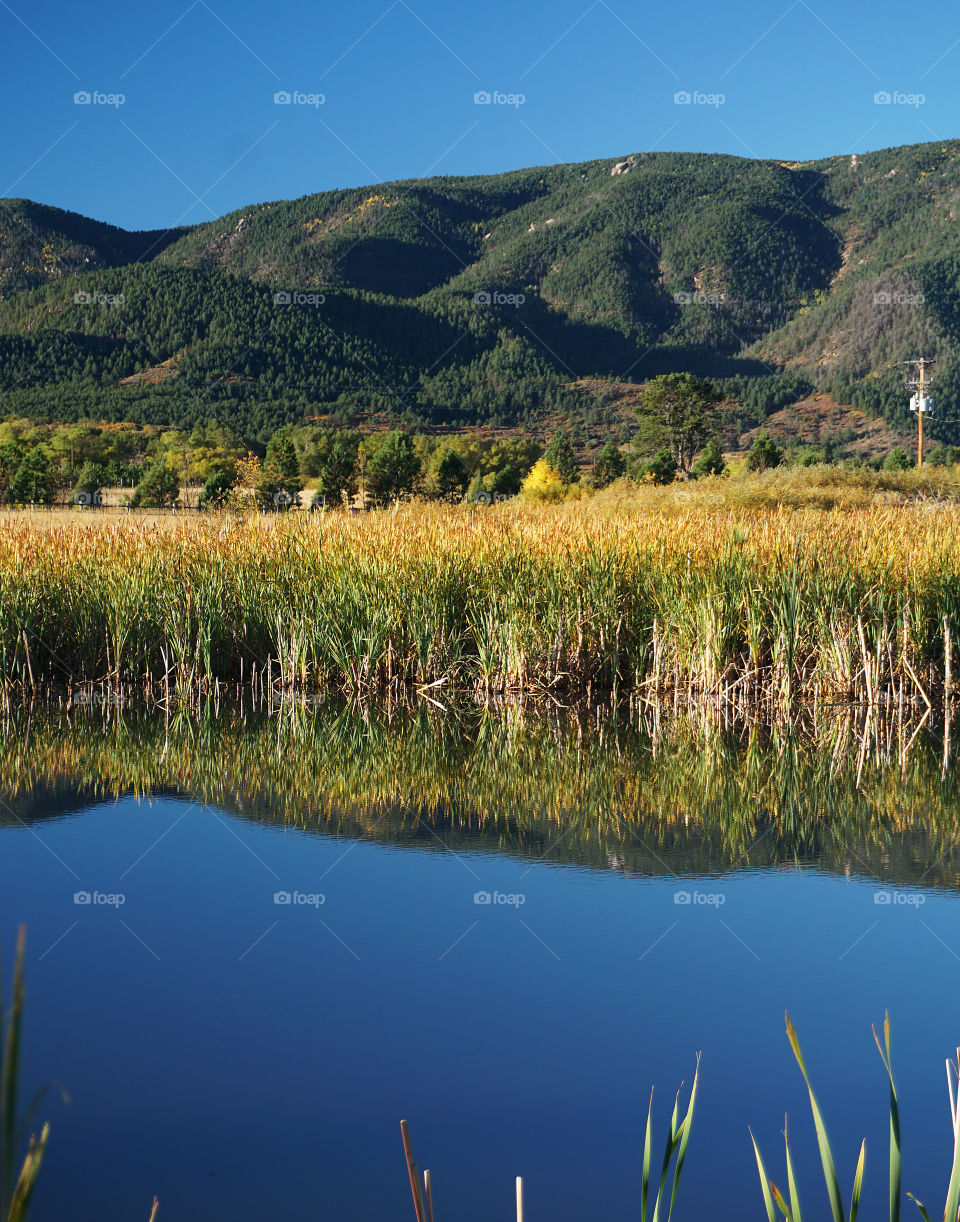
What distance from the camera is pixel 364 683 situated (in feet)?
31.7

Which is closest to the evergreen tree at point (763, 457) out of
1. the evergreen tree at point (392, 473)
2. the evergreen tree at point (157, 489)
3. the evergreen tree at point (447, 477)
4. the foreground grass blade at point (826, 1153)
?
the evergreen tree at point (447, 477)

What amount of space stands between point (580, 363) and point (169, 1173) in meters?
138

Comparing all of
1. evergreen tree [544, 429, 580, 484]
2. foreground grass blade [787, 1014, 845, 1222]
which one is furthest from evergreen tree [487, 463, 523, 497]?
foreground grass blade [787, 1014, 845, 1222]

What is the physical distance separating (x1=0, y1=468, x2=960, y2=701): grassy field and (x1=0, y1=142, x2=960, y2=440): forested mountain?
75.4m

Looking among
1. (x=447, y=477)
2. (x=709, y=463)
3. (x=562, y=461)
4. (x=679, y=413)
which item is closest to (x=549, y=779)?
(x=709, y=463)

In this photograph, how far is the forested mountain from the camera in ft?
361

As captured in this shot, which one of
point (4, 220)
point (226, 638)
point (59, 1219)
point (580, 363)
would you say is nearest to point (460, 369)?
point (580, 363)

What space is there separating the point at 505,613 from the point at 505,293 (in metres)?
127

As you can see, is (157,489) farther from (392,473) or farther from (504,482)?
(504,482)

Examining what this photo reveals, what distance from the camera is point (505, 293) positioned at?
13212 centimetres

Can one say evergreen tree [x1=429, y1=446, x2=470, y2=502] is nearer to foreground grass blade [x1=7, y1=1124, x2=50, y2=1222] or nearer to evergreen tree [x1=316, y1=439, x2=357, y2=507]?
evergreen tree [x1=316, y1=439, x2=357, y2=507]

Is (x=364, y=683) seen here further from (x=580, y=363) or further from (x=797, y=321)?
(x=797, y=321)

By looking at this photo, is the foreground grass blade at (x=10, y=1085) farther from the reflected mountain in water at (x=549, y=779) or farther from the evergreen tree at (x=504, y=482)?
the evergreen tree at (x=504, y=482)

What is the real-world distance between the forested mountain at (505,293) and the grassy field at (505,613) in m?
75.4
